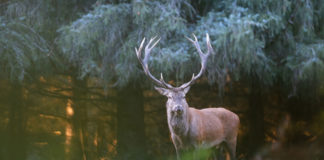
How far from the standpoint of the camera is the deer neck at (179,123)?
14.9 feet

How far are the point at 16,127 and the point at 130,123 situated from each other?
3.04 metres

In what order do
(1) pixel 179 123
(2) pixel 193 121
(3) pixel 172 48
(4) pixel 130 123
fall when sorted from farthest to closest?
(4) pixel 130 123
(3) pixel 172 48
(2) pixel 193 121
(1) pixel 179 123

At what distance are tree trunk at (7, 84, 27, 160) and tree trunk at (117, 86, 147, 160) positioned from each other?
261 cm

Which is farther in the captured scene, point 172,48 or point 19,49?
point 19,49

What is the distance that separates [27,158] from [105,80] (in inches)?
146

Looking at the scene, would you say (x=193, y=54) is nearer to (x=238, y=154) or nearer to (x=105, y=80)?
(x=105, y=80)

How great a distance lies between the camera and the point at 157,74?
592 cm

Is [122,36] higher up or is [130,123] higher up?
[122,36]

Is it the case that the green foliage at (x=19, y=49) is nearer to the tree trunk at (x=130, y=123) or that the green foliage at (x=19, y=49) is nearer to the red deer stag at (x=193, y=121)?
the tree trunk at (x=130, y=123)

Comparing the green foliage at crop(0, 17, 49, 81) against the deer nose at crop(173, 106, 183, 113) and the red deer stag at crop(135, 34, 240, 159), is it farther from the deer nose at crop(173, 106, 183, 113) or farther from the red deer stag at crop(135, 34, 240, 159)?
the deer nose at crop(173, 106, 183, 113)

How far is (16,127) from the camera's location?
8.81 m

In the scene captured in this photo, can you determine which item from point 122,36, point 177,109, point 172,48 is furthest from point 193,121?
point 122,36

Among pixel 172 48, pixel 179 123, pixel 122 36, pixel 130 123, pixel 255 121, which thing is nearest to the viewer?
pixel 179 123

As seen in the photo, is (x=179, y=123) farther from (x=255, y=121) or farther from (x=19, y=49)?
(x=255, y=121)
